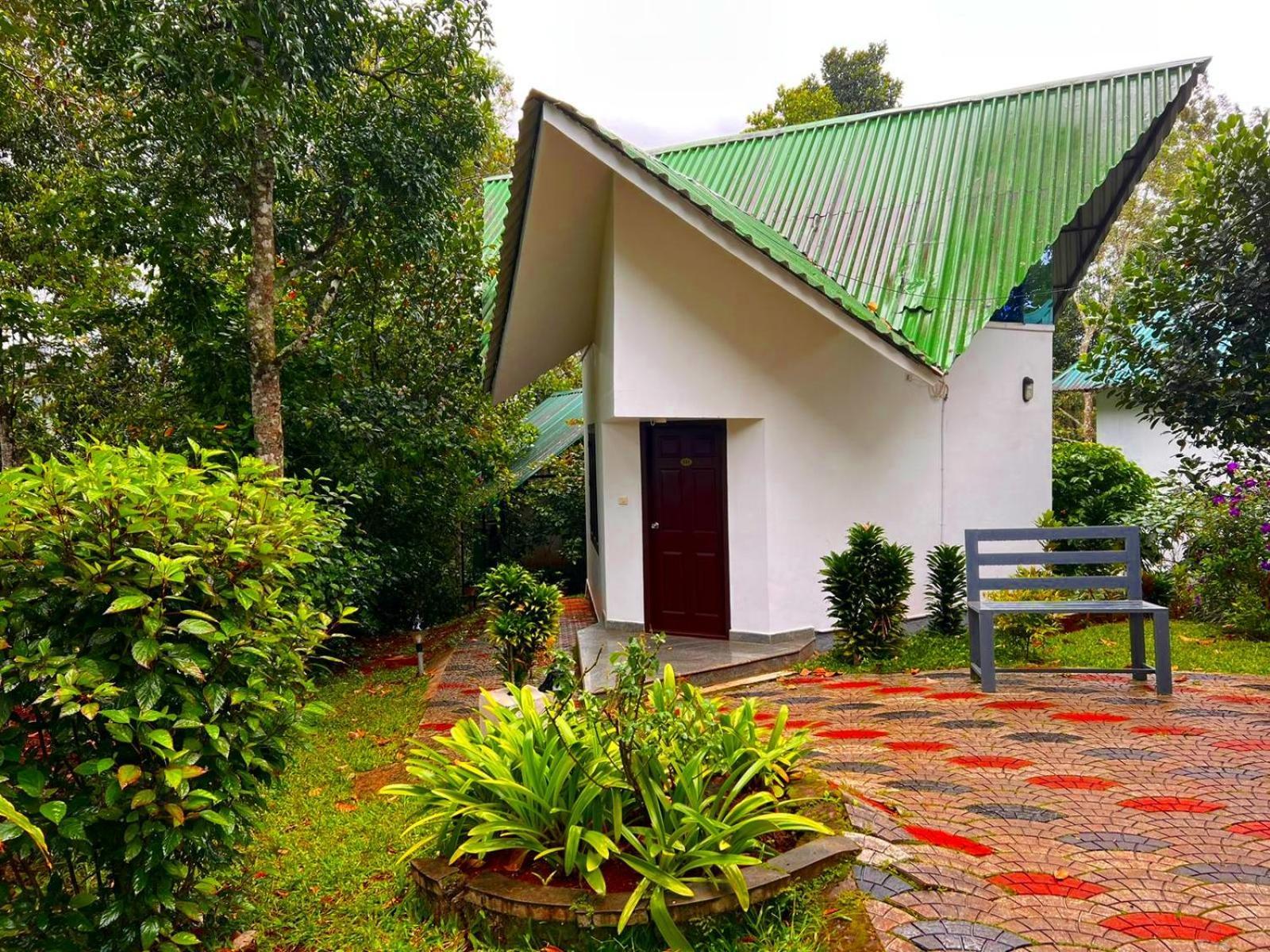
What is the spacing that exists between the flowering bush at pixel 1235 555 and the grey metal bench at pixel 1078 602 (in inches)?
107

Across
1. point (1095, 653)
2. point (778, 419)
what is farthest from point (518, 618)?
point (1095, 653)

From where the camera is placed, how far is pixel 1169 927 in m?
2.34

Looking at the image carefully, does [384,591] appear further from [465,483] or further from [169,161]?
[169,161]

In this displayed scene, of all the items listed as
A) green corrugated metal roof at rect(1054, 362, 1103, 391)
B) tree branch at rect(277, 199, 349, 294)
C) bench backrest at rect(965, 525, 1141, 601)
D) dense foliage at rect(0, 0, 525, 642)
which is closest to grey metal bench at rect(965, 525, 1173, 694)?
bench backrest at rect(965, 525, 1141, 601)

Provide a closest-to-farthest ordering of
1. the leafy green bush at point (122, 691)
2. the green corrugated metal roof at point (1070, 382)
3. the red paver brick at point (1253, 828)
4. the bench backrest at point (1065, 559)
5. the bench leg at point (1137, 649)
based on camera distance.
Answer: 1. the leafy green bush at point (122, 691)
2. the red paver brick at point (1253, 828)
3. the bench backrest at point (1065, 559)
4. the bench leg at point (1137, 649)
5. the green corrugated metal roof at point (1070, 382)

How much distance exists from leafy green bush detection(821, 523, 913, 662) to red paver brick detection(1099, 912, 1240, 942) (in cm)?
467

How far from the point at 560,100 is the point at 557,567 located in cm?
1062

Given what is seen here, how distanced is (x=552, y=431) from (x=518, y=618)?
10.7 meters

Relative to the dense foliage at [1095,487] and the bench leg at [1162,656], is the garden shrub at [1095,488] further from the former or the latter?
the bench leg at [1162,656]

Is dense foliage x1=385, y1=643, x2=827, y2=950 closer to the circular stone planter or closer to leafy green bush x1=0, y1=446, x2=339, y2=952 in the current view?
the circular stone planter

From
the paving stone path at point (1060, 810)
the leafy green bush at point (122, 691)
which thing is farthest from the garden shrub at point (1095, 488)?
the leafy green bush at point (122, 691)

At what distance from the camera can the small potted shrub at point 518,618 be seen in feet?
21.0

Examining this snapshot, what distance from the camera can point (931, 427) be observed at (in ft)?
27.6

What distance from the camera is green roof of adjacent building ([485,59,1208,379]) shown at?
7.76m
